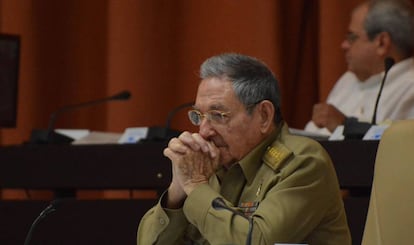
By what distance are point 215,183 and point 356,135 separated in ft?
3.40

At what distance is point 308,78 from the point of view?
606 cm

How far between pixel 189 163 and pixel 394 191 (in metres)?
0.87

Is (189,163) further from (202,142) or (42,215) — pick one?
(42,215)

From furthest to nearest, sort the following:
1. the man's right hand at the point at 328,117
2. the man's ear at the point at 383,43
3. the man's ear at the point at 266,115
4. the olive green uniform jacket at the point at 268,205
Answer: the man's ear at the point at 383,43 < the man's right hand at the point at 328,117 < the man's ear at the point at 266,115 < the olive green uniform jacket at the point at 268,205

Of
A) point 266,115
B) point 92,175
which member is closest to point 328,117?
point 92,175

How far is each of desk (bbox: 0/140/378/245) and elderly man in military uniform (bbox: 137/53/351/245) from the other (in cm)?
86

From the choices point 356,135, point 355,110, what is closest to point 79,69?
point 355,110

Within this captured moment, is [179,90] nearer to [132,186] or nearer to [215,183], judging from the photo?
[132,186]

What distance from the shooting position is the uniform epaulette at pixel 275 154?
2896 mm

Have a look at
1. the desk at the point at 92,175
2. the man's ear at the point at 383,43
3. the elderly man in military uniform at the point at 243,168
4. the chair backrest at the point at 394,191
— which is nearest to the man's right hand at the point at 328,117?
the man's ear at the point at 383,43

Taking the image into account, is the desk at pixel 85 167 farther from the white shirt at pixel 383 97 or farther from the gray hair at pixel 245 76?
the gray hair at pixel 245 76

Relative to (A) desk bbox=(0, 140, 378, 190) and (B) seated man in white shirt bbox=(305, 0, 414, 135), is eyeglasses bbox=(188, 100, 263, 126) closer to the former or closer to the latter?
(A) desk bbox=(0, 140, 378, 190)

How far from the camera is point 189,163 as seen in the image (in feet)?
9.61

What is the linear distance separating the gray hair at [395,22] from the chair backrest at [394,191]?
283 cm
